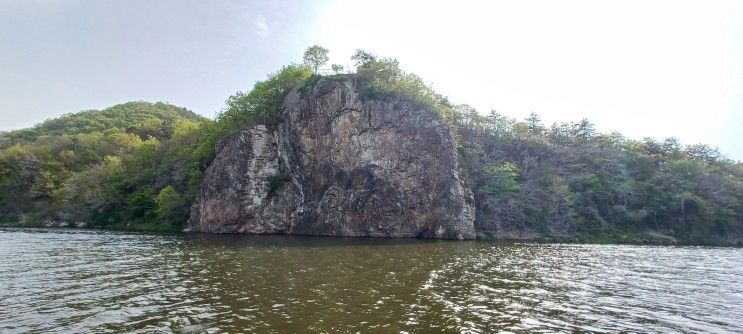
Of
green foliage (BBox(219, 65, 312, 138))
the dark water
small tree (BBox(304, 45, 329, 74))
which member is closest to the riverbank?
green foliage (BBox(219, 65, 312, 138))

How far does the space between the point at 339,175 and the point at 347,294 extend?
49010mm

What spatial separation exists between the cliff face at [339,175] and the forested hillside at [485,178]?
4.65 m

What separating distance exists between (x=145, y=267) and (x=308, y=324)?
18111 mm

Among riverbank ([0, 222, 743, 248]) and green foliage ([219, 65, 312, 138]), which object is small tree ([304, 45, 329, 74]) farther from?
riverbank ([0, 222, 743, 248])

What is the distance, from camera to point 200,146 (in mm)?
81812

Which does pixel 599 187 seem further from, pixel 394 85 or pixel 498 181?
pixel 394 85

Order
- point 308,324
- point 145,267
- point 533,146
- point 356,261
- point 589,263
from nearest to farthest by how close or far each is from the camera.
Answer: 1. point 308,324
2. point 145,267
3. point 356,261
4. point 589,263
5. point 533,146

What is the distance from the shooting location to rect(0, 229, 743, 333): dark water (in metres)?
15.2

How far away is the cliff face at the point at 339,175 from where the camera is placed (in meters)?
63.2

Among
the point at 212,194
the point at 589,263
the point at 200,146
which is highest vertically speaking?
the point at 200,146

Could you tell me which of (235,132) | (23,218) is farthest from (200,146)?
(23,218)

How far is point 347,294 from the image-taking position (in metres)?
19.8

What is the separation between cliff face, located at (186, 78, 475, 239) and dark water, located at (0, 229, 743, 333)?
2817cm

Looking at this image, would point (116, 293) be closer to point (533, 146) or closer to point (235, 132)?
point (235, 132)
